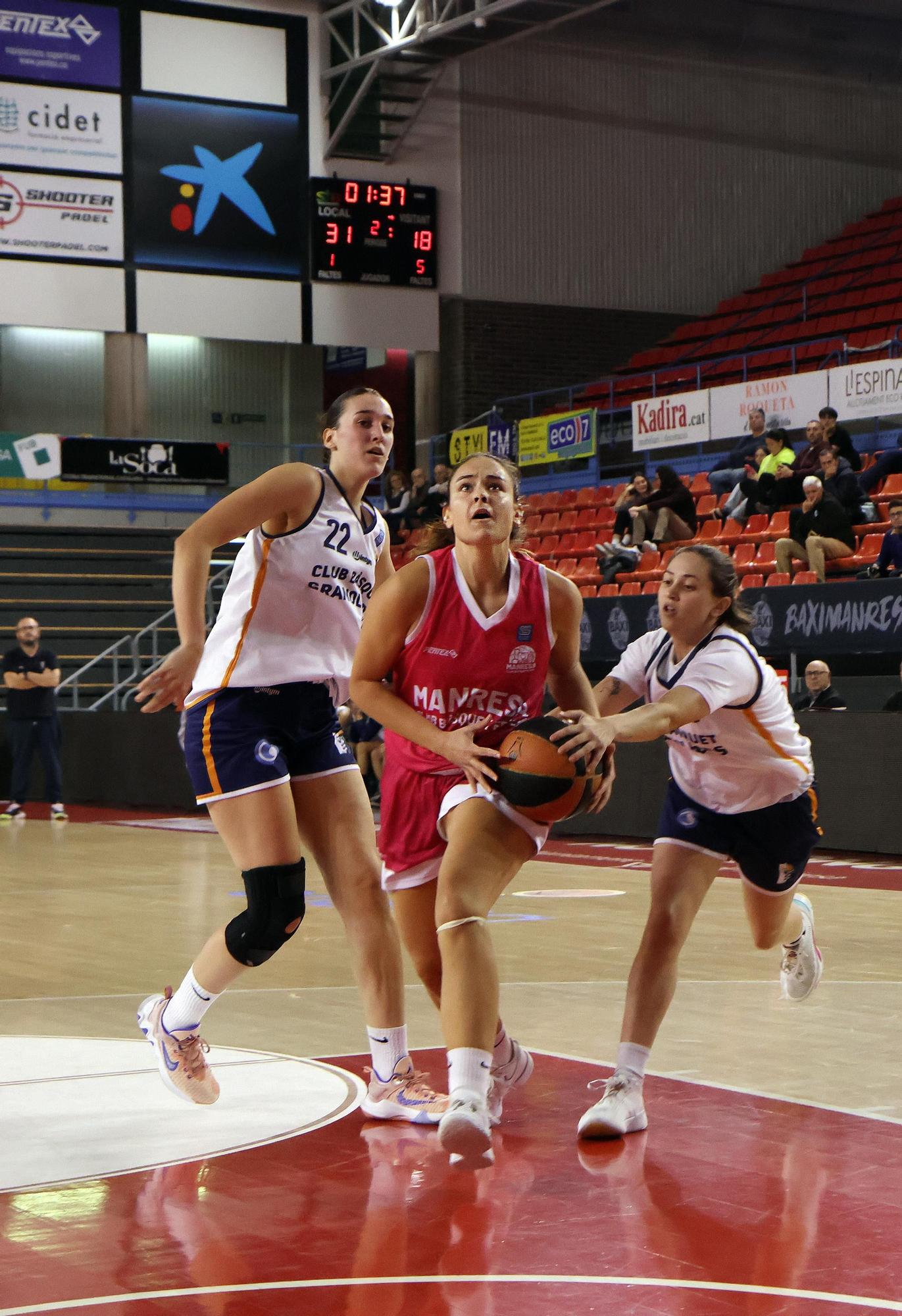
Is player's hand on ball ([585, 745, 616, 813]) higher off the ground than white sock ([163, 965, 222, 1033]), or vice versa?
player's hand on ball ([585, 745, 616, 813])

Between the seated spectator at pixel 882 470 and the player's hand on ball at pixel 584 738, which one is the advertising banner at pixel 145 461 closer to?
the seated spectator at pixel 882 470

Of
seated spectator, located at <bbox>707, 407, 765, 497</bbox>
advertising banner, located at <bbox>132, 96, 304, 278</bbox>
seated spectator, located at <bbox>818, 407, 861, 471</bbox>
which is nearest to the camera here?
seated spectator, located at <bbox>818, 407, 861, 471</bbox>

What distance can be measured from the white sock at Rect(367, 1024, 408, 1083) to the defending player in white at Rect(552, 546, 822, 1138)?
55 centimetres

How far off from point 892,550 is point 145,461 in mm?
13037

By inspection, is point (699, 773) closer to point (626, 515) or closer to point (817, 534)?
point (817, 534)

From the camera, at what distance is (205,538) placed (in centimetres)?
460

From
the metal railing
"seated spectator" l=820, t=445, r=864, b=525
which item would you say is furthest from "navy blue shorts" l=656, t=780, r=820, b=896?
the metal railing

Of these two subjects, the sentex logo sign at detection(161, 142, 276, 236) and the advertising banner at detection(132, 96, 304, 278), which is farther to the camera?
the sentex logo sign at detection(161, 142, 276, 236)

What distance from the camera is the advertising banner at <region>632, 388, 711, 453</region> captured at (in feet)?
61.6

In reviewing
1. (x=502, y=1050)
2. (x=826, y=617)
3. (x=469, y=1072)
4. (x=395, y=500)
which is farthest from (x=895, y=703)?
(x=395, y=500)

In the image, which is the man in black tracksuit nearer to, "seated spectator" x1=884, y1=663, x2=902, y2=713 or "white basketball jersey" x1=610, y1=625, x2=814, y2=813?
"seated spectator" x1=884, y1=663, x2=902, y2=713

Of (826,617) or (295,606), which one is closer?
(295,606)

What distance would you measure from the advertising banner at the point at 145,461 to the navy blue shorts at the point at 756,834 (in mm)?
19162

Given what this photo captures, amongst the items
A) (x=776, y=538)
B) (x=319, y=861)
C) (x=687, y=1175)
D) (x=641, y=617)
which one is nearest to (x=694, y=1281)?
(x=687, y=1175)
